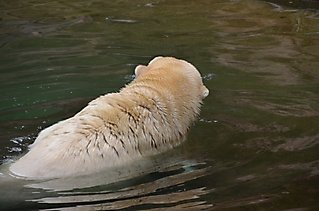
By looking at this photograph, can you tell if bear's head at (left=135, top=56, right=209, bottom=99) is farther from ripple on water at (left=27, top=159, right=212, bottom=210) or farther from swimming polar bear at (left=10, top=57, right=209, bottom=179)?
ripple on water at (left=27, top=159, right=212, bottom=210)

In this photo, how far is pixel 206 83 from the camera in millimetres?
7781

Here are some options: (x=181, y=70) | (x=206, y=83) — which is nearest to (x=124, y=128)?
(x=181, y=70)

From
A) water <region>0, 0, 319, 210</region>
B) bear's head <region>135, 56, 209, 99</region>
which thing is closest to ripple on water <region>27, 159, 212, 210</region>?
water <region>0, 0, 319, 210</region>

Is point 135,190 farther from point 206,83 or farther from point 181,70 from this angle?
point 206,83

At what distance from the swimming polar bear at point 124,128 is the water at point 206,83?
0.10 meters

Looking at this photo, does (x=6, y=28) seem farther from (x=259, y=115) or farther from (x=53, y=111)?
(x=259, y=115)

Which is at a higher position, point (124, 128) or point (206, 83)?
point (124, 128)

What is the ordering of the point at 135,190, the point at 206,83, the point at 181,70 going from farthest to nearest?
1. the point at 206,83
2. the point at 181,70
3. the point at 135,190

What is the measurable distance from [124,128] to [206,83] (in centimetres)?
262

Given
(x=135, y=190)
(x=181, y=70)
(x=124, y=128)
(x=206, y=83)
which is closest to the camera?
(x=135, y=190)

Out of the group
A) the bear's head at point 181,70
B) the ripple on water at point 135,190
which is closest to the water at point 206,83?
the ripple on water at point 135,190

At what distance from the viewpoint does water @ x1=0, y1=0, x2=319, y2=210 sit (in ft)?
15.9

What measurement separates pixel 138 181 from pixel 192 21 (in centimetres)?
660

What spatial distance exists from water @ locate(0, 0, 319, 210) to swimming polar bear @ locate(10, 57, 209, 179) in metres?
0.10
